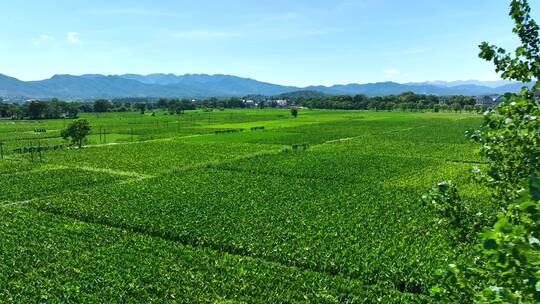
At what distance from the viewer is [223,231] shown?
25359mm

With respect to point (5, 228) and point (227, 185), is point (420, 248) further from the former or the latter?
point (5, 228)

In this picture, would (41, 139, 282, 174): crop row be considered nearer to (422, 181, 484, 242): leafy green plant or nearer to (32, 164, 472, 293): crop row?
(32, 164, 472, 293): crop row

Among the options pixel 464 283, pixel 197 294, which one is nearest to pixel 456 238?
pixel 464 283

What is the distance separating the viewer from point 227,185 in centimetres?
Answer: 3931

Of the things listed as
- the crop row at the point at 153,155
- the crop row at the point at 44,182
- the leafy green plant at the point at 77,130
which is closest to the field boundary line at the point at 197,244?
the crop row at the point at 44,182

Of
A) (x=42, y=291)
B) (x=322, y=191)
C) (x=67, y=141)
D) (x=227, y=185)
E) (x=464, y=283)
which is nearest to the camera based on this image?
(x=464, y=283)

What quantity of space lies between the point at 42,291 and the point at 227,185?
74.4 feet

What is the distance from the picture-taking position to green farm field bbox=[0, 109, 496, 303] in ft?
59.7

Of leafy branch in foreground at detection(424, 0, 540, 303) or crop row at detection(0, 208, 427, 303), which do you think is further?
crop row at detection(0, 208, 427, 303)

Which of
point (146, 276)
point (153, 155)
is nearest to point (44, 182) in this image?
point (153, 155)

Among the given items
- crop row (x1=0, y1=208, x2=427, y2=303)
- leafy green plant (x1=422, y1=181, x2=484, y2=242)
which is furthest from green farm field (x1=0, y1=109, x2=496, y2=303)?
leafy green plant (x1=422, y1=181, x2=484, y2=242)

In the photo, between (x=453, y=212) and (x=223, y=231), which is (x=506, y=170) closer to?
(x=453, y=212)

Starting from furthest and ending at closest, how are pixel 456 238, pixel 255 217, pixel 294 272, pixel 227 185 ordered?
1. pixel 227 185
2. pixel 255 217
3. pixel 294 272
4. pixel 456 238

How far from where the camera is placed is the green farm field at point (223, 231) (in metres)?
18.2
